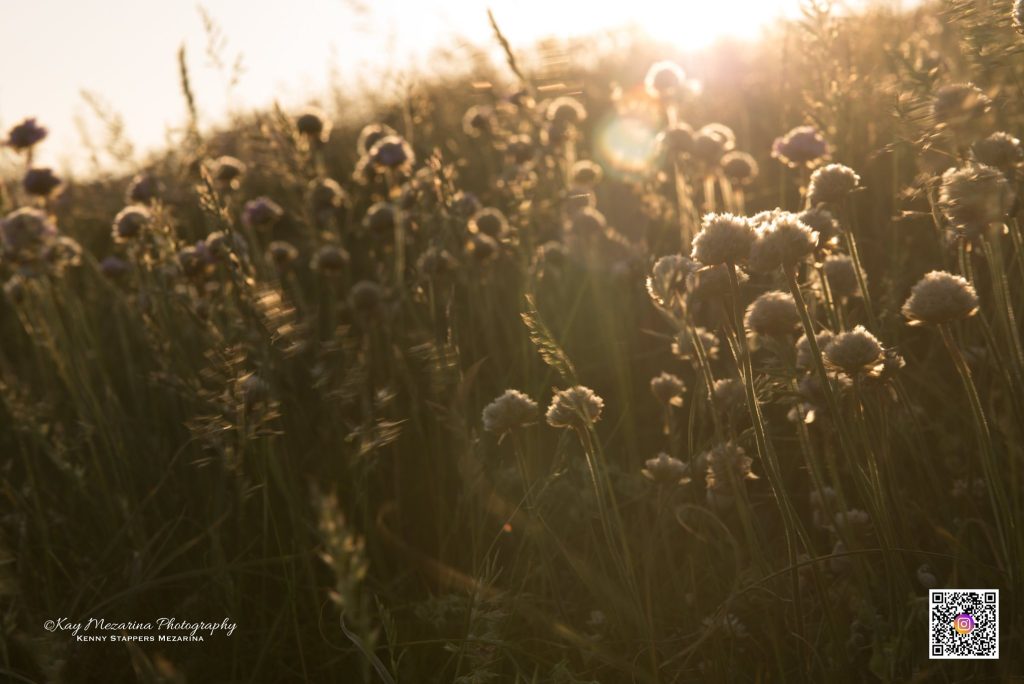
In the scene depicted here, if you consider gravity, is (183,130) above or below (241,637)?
above

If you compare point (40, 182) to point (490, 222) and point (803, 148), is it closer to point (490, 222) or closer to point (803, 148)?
point (490, 222)

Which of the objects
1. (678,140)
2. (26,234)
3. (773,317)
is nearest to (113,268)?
(26,234)

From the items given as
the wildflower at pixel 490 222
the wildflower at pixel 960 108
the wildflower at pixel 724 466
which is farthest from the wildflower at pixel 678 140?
the wildflower at pixel 724 466

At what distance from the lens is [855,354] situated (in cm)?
142

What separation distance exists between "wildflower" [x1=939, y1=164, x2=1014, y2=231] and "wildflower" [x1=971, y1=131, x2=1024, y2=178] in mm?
96

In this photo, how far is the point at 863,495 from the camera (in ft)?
4.59

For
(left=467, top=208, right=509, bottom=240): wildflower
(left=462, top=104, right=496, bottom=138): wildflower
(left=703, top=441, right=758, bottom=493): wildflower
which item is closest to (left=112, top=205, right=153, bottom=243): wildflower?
(left=467, top=208, right=509, bottom=240): wildflower

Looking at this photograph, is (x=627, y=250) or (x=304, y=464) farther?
(x=627, y=250)

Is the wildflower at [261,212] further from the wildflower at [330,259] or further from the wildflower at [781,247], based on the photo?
the wildflower at [781,247]

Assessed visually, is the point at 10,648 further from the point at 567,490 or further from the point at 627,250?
the point at 627,250

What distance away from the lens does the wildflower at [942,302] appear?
1.41 meters

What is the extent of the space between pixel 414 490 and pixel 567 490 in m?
0.48

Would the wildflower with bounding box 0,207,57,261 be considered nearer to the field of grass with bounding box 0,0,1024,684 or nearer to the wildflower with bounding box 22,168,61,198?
the field of grass with bounding box 0,0,1024,684

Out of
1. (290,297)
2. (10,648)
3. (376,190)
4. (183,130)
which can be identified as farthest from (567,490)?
(376,190)
